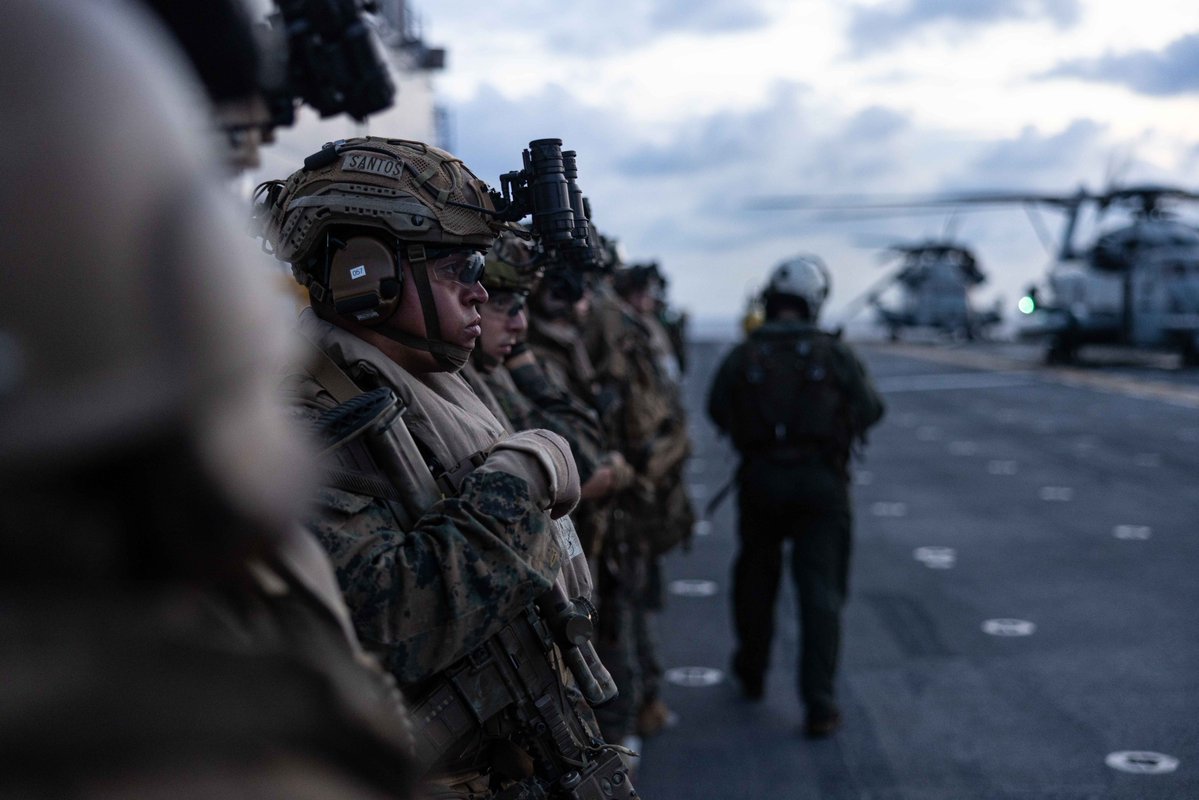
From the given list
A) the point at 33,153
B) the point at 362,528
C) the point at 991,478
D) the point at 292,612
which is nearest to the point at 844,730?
the point at 362,528

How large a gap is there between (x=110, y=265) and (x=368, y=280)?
158 centimetres

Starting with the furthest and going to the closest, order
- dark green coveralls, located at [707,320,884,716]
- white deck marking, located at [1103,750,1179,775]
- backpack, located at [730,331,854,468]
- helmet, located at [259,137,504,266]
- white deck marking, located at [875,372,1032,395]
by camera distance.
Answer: white deck marking, located at [875,372,1032,395] → backpack, located at [730,331,854,468] → dark green coveralls, located at [707,320,884,716] → white deck marking, located at [1103,750,1179,775] → helmet, located at [259,137,504,266]

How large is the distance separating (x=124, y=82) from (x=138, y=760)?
456mm

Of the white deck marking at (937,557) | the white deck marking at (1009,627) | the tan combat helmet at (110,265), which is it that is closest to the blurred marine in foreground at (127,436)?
the tan combat helmet at (110,265)

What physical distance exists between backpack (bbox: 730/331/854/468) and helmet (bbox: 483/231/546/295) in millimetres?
2456

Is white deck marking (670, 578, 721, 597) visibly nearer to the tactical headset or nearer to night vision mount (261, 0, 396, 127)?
night vision mount (261, 0, 396, 127)

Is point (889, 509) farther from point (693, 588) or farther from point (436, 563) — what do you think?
point (436, 563)

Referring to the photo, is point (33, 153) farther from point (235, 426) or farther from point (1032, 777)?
point (1032, 777)

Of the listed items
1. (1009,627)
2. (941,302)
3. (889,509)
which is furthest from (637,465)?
(941,302)

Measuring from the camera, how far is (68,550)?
2.74ft

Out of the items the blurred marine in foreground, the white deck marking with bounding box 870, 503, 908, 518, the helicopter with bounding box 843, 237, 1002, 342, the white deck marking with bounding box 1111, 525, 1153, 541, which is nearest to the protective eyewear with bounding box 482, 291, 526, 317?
the blurred marine in foreground

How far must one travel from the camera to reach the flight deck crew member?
5996mm

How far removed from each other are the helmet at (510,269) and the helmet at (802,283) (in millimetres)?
2673

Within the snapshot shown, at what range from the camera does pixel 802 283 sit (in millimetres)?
6508
